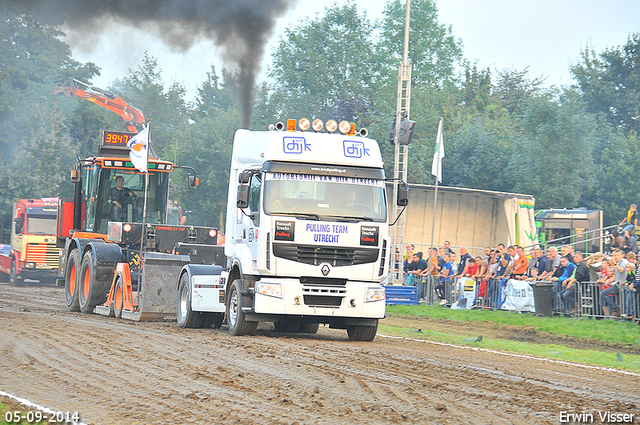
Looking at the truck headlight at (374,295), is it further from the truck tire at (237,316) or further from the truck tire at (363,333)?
the truck tire at (237,316)

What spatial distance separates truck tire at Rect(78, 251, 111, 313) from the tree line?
2462 centimetres

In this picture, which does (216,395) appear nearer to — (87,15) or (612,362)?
(612,362)

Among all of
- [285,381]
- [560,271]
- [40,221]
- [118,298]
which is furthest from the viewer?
[40,221]

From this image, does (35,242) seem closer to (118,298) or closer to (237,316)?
(118,298)

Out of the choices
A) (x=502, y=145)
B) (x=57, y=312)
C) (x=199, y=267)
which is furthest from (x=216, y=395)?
(x=502, y=145)

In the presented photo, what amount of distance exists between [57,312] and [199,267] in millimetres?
4908

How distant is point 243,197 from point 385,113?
41.1 meters

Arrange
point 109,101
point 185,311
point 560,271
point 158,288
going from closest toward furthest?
point 185,311 → point 158,288 → point 560,271 → point 109,101

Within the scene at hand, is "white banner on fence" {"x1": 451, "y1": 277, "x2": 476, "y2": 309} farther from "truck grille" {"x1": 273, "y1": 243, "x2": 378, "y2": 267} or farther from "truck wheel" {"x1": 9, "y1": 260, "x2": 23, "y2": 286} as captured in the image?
"truck wheel" {"x1": 9, "y1": 260, "x2": 23, "y2": 286}

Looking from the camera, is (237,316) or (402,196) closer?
(402,196)

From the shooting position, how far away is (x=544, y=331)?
1816cm

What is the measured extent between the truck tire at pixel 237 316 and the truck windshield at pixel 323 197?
63.8 inches

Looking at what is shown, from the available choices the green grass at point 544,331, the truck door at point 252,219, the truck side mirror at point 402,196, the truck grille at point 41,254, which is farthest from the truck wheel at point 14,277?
the truck side mirror at point 402,196

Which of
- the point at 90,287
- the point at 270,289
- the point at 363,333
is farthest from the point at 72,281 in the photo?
the point at 363,333
